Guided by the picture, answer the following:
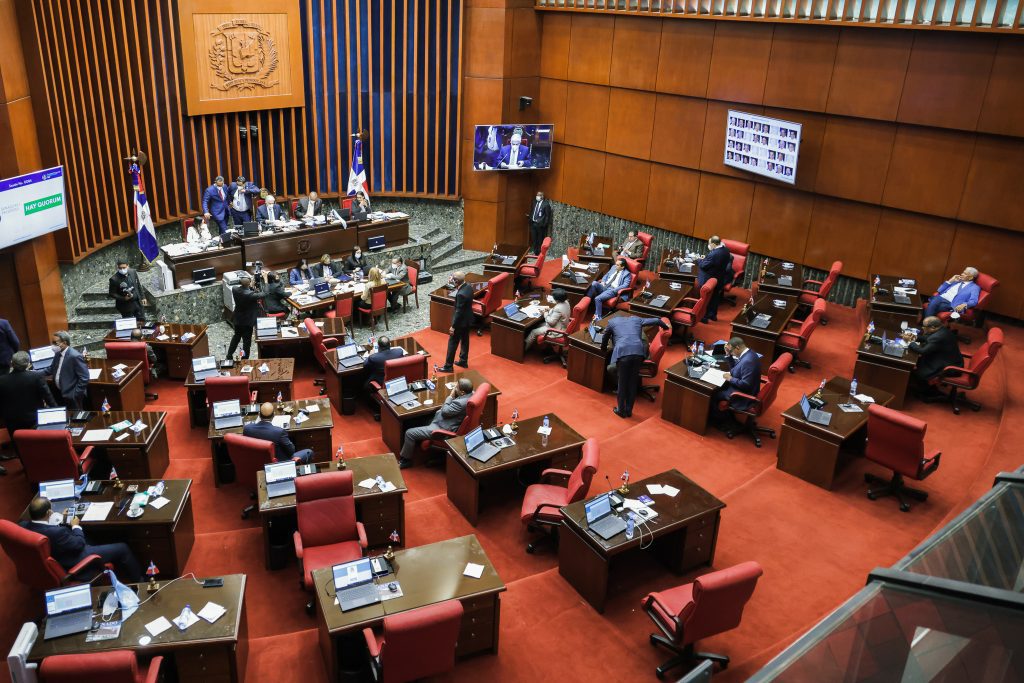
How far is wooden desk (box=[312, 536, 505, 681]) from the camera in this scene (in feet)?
16.4

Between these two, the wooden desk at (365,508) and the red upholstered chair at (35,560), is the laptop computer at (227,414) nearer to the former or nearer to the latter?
the wooden desk at (365,508)

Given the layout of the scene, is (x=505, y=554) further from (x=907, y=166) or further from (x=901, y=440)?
(x=907, y=166)

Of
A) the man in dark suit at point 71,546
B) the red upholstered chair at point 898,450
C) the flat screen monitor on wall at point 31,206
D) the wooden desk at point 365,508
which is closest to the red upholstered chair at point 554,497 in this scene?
the wooden desk at point 365,508

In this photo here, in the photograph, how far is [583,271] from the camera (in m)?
12.9

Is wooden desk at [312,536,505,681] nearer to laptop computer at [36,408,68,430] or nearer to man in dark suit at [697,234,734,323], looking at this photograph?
laptop computer at [36,408,68,430]

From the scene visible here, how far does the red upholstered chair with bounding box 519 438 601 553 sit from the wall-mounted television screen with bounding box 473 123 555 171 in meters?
10.1

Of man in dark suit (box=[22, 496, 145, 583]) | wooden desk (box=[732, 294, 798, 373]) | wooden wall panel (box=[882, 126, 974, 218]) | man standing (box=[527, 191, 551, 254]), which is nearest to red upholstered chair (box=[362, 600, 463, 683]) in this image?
man in dark suit (box=[22, 496, 145, 583])

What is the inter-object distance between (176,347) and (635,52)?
9725 mm

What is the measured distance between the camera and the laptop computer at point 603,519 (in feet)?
19.5

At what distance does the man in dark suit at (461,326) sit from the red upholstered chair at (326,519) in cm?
447

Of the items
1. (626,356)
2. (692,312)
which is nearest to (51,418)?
(626,356)

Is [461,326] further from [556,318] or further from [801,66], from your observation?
[801,66]

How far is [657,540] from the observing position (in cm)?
657

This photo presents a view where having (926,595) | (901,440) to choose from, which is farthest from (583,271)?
(926,595)
